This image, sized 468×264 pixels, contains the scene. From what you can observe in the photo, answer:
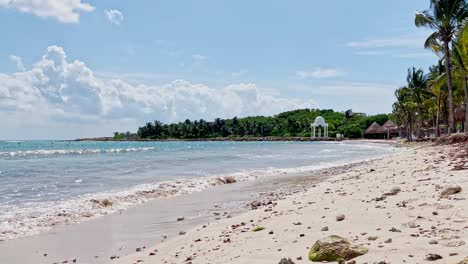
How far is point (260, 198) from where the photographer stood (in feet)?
44.0

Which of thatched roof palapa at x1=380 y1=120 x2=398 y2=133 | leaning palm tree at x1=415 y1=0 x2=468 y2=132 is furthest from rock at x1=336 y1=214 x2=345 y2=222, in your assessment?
thatched roof palapa at x1=380 y1=120 x2=398 y2=133

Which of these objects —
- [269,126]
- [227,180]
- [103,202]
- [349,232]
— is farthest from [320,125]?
[349,232]

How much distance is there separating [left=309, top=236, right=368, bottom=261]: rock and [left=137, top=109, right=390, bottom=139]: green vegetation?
4960 inches

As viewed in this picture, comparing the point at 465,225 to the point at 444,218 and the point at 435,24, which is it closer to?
the point at 444,218

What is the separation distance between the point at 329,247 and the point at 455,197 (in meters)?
3.41

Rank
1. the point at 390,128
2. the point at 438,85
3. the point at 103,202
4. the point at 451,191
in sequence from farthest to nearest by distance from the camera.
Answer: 1. the point at 390,128
2. the point at 438,85
3. the point at 103,202
4. the point at 451,191

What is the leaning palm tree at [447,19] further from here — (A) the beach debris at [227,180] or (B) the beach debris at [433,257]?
(B) the beach debris at [433,257]

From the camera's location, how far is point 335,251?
16.1ft

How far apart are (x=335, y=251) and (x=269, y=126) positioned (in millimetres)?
159367

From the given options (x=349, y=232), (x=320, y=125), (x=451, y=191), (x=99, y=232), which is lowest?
(x=99, y=232)

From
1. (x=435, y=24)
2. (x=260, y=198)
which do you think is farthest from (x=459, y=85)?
(x=260, y=198)

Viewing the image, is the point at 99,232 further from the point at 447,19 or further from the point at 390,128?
the point at 390,128

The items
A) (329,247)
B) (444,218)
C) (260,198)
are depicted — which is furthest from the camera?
(260,198)

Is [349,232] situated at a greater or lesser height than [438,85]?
lesser
